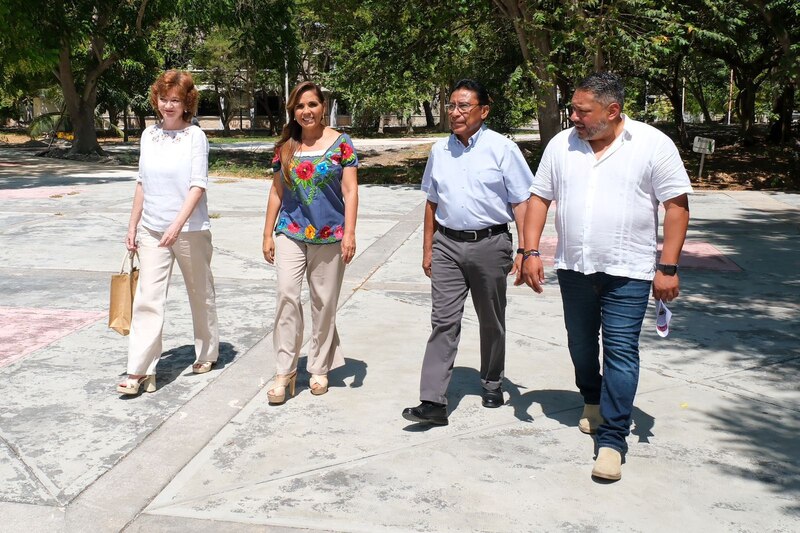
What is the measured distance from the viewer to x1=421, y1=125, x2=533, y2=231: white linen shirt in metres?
4.64

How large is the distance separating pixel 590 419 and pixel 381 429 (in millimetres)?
1067

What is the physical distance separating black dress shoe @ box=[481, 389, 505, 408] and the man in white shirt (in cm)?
87

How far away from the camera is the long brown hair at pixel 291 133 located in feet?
16.3

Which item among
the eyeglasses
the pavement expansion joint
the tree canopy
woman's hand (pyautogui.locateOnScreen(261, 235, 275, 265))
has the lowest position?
the pavement expansion joint

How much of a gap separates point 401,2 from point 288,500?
17.8 m

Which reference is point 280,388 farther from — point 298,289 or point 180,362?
point 180,362

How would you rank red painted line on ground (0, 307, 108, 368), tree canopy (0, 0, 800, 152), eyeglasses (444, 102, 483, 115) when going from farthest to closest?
tree canopy (0, 0, 800, 152)
red painted line on ground (0, 307, 108, 368)
eyeglasses (444, 102, 483, 115)

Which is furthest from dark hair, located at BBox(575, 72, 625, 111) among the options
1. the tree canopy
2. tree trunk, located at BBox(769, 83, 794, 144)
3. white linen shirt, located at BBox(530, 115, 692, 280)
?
tree trunk, located at BBox(769, 83, 794, 144)

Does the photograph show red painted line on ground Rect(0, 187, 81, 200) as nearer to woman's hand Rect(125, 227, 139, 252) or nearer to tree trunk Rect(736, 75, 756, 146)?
woman's hand Rect(125, 227, 139, 252)

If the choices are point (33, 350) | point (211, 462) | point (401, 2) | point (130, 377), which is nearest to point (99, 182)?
point (401, 2)

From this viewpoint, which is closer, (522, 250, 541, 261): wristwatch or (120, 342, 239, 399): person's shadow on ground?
(522, 250, 541, 261): wristwatch

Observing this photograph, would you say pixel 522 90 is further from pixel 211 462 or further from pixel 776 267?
pixel 211 462

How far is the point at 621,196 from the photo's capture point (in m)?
4.10

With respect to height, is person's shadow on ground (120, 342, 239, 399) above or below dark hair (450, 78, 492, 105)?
below
